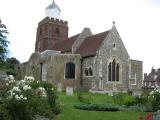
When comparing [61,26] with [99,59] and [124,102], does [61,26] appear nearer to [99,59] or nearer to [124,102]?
[99,59]

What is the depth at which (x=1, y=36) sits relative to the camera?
23156 millimetres

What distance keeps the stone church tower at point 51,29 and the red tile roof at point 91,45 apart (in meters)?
12.5

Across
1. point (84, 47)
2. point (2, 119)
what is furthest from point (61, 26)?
point (2, 119)

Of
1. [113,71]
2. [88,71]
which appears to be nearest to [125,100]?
[88,71]

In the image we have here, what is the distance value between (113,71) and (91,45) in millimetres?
4523

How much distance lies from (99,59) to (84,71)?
122 inches

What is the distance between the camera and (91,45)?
4384 cm

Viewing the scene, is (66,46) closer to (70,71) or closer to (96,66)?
(70,71)

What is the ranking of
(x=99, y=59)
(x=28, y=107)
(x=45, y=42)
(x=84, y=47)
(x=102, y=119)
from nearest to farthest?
1. (x=28, y=107)
2. (x=102, y=119)
3. (x=99, y=59)
4. (x=84, y=47)
5. (x=45, y=42)

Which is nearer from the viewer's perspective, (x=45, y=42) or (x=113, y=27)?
(x=113, y=27)

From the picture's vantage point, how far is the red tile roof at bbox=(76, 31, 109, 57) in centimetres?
4219

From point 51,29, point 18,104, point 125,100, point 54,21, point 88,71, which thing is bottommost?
point 125,100

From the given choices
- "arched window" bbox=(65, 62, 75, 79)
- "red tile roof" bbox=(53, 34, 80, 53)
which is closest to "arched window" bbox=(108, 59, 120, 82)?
"arched window" bbox=(65, 62, 75, 79)

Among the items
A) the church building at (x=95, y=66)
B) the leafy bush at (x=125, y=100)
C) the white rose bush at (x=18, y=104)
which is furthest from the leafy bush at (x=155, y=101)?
the church building at (x=95, y=66)
